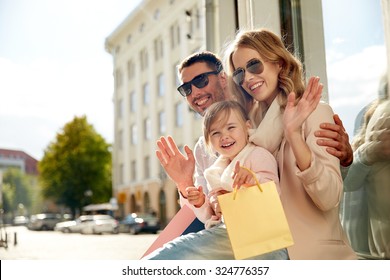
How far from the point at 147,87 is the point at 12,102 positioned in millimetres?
1486

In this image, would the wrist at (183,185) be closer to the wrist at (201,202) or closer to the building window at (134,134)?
the wrist at (201,202)

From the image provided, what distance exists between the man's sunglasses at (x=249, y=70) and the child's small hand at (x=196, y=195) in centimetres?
49

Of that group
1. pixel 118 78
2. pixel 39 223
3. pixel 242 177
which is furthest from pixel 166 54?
pixel 242 177

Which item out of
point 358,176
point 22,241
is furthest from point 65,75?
point 358,176

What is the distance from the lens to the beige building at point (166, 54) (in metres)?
2.46

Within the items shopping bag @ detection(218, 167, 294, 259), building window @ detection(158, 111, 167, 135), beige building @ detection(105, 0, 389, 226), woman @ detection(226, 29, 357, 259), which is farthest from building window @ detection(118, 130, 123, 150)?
shopping bag @ detection(218, 167, 294, 259)

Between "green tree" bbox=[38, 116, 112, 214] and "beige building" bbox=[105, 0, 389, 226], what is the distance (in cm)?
18

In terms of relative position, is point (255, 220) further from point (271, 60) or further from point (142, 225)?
point (142, 225)

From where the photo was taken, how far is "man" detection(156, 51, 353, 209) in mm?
2400

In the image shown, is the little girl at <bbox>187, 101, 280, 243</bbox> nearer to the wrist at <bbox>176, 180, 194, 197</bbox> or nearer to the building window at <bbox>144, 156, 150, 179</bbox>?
the wrist at <bbox>176, 180, 194, 197</bbox>

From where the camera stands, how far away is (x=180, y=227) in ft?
8.04

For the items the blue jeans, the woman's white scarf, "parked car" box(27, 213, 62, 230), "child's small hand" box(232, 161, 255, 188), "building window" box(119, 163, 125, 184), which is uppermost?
"building window" box(119, 163, 125, 184)

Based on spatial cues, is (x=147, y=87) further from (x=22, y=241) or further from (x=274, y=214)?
(x=274, y=214)

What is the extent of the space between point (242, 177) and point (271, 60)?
1.70 ft
